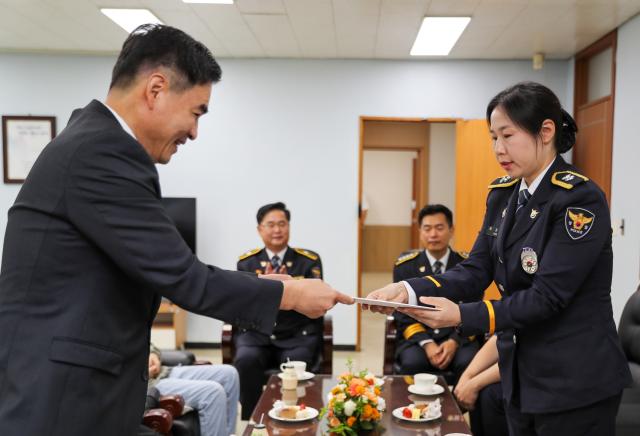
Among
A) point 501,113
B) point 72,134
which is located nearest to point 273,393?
point 501,113

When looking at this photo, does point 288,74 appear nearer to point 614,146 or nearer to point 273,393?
point 614,146

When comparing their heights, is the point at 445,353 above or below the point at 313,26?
below

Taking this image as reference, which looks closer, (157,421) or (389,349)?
(157,421)

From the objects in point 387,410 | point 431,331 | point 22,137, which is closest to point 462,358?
point 431,331

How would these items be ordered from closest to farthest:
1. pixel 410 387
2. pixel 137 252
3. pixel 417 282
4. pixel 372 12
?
pixel 137 252
pixel 417 282
pixel 410 387
pixel 372 12

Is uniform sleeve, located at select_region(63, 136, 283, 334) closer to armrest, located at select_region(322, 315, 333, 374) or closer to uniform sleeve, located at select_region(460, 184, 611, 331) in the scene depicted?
uniform sleeve, located at select_region(460, 184, 611, 331)

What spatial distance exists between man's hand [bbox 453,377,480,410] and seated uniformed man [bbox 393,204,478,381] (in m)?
0.40

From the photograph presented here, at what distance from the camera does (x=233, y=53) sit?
219 inches

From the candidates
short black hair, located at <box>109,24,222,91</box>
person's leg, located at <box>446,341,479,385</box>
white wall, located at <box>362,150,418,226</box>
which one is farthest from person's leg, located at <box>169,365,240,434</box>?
white wall, located at <box>362,150,418,226</box>

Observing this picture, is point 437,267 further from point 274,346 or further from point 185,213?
point 185,213

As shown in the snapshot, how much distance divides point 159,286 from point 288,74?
4.84m

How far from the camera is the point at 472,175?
5566 millimetres

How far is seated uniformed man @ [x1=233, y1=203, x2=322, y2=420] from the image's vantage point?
3666 millimetres

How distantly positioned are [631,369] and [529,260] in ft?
5.62
